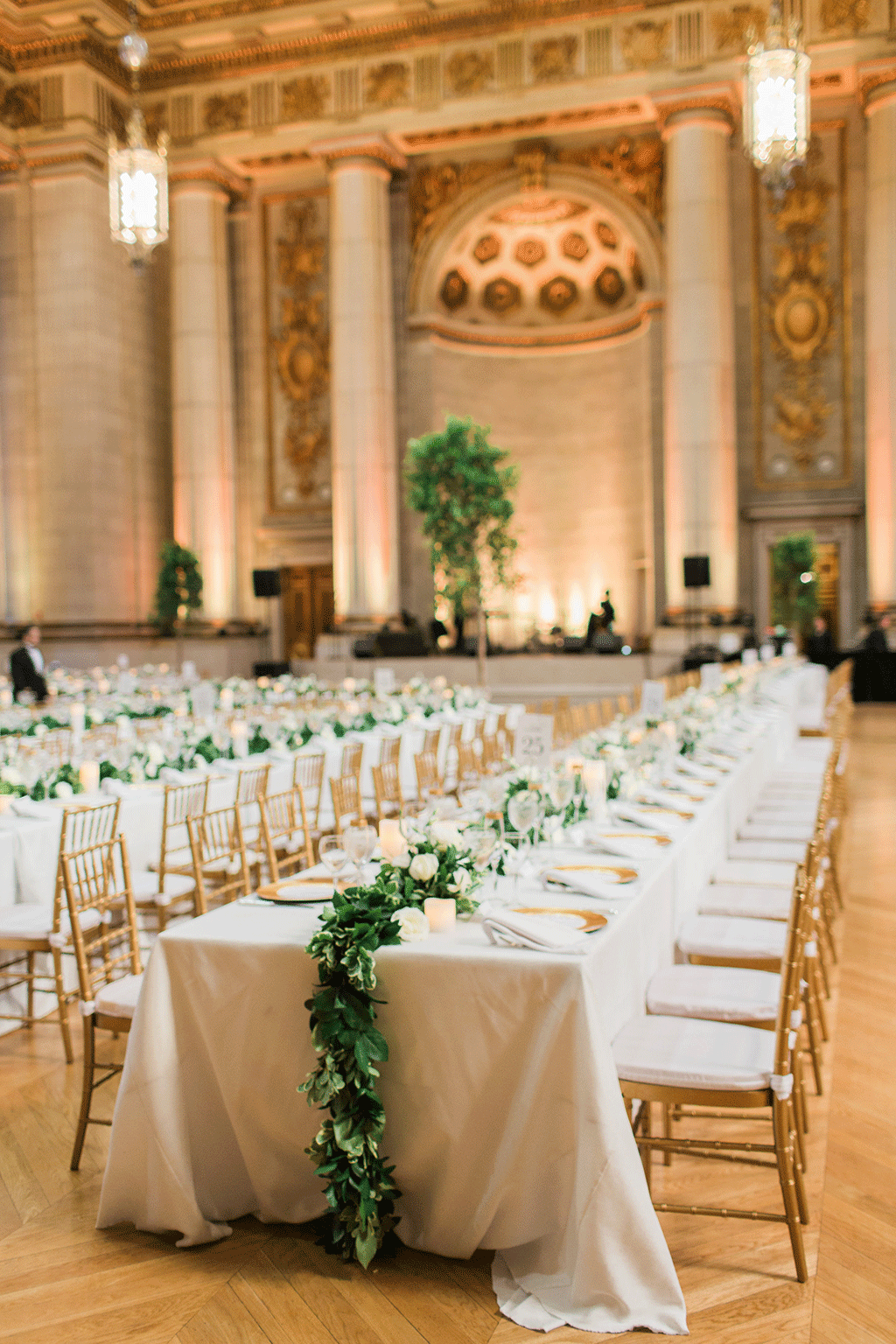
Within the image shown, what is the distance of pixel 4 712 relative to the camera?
9.05 meters

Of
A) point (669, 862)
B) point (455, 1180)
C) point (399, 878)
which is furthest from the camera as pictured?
point (669, 862)

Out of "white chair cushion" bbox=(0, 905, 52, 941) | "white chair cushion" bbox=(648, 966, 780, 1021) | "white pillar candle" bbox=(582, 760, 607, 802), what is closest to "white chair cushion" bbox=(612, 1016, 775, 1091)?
"white chair cushion" bbox=(648, 966, 780, 1021)

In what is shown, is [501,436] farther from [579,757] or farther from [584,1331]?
[584,1331]

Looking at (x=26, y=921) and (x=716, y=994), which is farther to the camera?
(x=26, y=921)

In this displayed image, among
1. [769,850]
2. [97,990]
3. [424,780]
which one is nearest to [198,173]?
[424,780]

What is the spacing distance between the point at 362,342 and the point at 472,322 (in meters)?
4.29

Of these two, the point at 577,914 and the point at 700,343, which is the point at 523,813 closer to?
the point at 577,914

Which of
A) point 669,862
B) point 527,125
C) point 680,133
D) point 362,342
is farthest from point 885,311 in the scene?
point 669,862

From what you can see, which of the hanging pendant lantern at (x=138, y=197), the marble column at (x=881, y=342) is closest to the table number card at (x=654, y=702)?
the hanging pendant lantern at (x=138, y=197)

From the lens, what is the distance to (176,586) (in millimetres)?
18438

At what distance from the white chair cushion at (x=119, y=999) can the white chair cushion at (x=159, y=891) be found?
138 cm

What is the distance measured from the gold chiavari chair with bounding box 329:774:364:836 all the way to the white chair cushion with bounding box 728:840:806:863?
1835mm

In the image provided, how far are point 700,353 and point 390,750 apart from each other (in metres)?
12.1

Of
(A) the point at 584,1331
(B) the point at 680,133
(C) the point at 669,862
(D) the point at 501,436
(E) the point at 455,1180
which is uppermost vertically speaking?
(B) the point at 680,133
